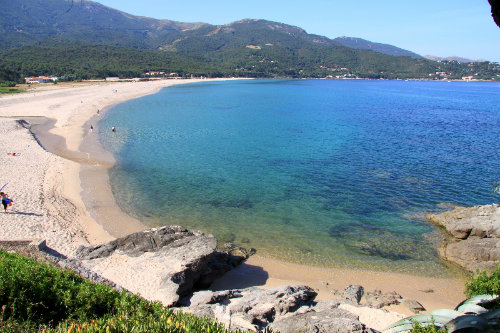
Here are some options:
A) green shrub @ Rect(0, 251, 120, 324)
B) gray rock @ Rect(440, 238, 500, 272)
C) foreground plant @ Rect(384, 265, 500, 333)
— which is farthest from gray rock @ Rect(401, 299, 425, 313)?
green shrub @ Rect(0, 251, 120, 324)

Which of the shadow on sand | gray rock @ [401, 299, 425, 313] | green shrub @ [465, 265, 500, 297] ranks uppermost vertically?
green shrub @ [465, 265, 500, 297]

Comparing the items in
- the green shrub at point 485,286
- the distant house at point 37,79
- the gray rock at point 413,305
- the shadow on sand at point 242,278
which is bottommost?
the shadow on sand at point 242,278

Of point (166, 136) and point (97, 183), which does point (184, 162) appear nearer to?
point (97, 183)

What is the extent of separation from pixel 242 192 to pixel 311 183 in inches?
222

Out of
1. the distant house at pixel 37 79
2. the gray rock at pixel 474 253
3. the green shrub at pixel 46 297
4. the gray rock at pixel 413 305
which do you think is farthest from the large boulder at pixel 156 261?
the distant house at pixel 37 79

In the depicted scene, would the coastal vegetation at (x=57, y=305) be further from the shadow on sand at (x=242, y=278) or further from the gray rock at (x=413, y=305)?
the gray rock at (x=413, y=305)

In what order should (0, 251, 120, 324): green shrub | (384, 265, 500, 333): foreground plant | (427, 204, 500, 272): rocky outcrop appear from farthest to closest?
(427, 204, 500, 272): rocky outcrop → (0, 251, 120, 324): green shrub → (384, 265, 500, 333): foreground plant

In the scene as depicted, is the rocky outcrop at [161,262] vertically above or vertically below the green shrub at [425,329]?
below

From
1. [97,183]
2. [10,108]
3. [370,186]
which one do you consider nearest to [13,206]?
[97,183]

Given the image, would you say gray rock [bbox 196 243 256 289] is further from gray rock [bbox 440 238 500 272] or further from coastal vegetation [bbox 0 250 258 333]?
gray rock [bbox 440 238 500 272]

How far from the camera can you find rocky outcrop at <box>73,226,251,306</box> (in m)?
12.3

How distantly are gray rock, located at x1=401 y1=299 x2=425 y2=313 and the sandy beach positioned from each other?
Result: 0.30m

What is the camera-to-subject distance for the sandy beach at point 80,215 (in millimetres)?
14453

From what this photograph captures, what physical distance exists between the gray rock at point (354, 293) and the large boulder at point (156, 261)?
18.2 ft
